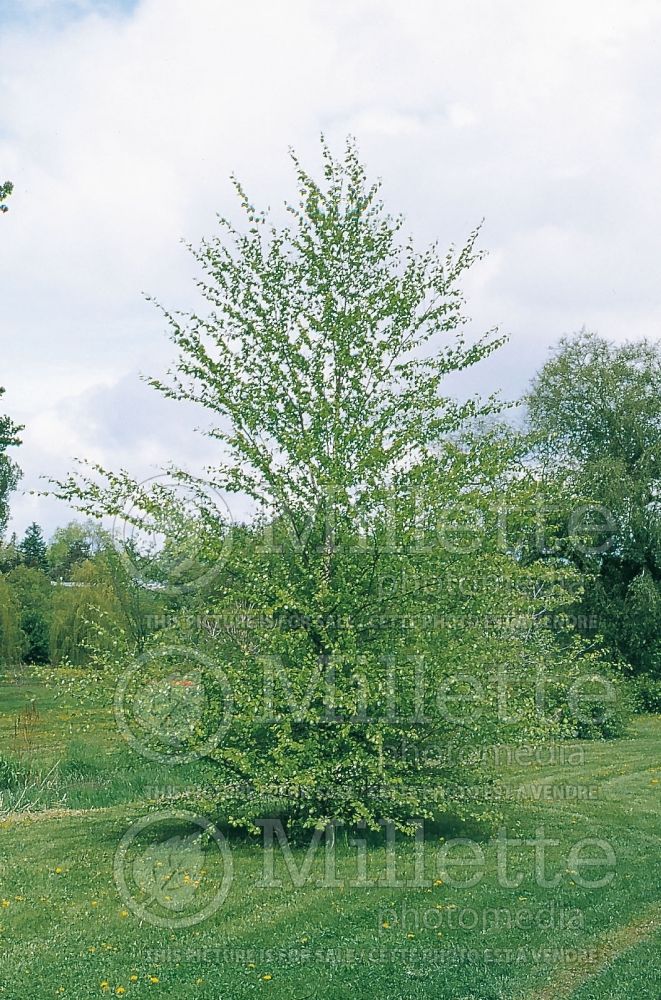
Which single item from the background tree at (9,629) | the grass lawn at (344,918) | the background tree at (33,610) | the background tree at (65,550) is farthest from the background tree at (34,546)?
the grass lawn at (344,918)

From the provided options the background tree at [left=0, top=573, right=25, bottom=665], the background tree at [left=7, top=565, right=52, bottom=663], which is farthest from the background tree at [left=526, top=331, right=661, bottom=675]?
the background tree at [left=7, top=565, right=52, bottom=663]

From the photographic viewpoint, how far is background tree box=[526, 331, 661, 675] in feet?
89.3

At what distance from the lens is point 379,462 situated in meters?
8.70

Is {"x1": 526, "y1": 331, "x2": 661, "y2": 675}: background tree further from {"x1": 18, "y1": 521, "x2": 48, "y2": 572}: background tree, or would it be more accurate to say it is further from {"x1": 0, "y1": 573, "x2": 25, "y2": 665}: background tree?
{"x1": 18, "y1": 521, "x2": 48, "y2": 572}: background tree

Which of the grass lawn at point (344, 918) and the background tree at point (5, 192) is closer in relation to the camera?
the grass lawn at point (344, 918)

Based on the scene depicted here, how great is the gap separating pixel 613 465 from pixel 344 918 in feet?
74.8

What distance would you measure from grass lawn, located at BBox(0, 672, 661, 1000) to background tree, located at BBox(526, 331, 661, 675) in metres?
17.1

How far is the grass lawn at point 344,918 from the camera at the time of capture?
18.6 feet

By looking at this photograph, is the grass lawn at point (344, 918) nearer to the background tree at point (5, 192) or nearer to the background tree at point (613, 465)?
the background tree at point (5, 192)

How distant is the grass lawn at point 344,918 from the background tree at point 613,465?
56.1ft

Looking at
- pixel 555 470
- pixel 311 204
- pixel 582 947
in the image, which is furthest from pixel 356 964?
pixel 555 470

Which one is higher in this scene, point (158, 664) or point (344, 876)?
point (158, 664)

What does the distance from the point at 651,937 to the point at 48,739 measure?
1660 centimetres

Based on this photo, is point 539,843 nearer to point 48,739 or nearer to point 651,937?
point 651,937
